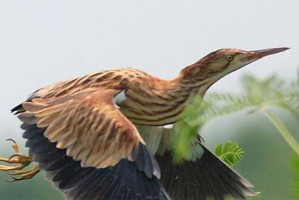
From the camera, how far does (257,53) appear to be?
281 cm

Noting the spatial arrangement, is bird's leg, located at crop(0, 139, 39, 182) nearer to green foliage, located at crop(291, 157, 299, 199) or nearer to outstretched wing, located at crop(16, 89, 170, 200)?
outstretched wing, located at crop(16, 89, 170, 200)

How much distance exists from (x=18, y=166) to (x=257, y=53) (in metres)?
0.96

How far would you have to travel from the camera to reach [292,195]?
1.31 meters

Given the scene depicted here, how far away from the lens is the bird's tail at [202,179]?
A: 10.7 feet

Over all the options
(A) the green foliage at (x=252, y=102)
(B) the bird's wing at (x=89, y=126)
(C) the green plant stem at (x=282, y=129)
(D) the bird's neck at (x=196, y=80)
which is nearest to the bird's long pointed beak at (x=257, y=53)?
(D) the bird's neck at (x=196, y=80)

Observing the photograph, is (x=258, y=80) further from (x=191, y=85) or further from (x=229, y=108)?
(x=191, y=85)

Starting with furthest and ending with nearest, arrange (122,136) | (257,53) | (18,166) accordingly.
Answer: (18,166) → (257,53) → (122,136)

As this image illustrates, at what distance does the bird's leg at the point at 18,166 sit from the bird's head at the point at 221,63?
644 mm

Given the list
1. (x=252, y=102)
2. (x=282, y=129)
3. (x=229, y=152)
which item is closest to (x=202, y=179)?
(x=229, y=152)

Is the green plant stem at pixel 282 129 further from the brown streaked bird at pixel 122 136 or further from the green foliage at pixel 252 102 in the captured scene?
the brown streaked bird at pixel 122 136

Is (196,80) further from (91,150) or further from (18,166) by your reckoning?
(18,166)

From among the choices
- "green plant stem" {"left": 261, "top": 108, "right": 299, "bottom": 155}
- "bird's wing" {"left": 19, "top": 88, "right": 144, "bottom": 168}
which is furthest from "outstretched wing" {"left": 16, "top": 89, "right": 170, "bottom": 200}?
"green plant stem" {"left": 261, "top": 108, "right": 299, "bottom": 155}

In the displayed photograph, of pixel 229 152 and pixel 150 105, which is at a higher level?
pixel 150 105

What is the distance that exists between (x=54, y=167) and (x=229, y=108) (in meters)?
1.61
